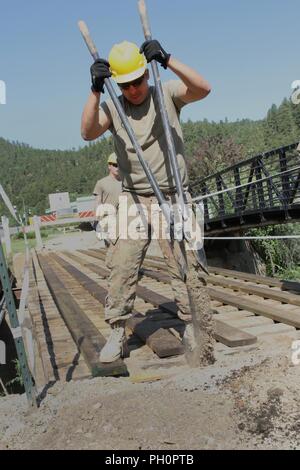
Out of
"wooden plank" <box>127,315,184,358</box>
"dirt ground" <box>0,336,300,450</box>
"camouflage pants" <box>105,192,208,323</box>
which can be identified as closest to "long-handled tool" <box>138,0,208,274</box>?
"camouflage pants" <box>105,192,208,323</box>

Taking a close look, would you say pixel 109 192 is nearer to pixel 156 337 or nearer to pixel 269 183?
pixel 156 337

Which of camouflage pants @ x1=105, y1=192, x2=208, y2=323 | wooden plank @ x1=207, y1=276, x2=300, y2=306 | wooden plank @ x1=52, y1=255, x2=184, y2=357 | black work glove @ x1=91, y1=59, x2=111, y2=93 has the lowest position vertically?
wooden plank @ x1=52, y1=255, x2=184, y2=357

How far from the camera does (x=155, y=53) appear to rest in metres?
3.78

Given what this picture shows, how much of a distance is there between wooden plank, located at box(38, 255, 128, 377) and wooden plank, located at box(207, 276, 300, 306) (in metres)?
2.09

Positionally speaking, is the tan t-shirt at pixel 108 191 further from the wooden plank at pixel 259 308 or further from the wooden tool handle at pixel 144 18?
the wooden tool handle at pixel 144 18

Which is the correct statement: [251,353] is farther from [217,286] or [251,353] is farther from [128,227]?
[217,286]

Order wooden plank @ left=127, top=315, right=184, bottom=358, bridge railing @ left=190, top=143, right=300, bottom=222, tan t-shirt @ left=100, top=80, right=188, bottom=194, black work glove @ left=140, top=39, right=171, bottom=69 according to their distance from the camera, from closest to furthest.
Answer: black work glove @ left=140, top=39, right=171, bottom=69 < tan t-shirt @ left=100, top=80, right=188, bottom=194 < wooden plank @ left=127, top=315, right=184, bottom=358 < bridge railing @ left=190, top=143, right=300, bottom=222

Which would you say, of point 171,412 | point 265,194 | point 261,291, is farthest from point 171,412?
point 265,194

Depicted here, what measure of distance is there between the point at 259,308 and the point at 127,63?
3051 millimetres

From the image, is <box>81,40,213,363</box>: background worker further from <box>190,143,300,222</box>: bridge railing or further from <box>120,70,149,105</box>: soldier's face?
<box>190,143,300,222</box>: bridge railing

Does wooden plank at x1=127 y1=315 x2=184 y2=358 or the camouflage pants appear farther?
wooden plank at x1=127 y1=315 x2=184 y2=358

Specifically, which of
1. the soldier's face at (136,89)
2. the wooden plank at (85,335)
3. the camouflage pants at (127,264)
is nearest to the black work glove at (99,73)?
the soldier's face at (136,89)

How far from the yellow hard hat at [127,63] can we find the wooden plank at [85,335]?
80.2 inches

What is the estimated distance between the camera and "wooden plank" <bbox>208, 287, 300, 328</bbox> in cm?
518
